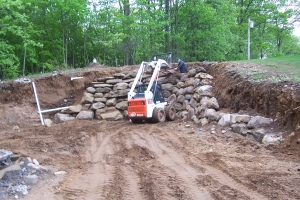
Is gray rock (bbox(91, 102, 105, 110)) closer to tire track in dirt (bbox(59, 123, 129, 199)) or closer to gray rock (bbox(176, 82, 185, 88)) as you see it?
gray rock (bbox(176, 82, 185, 88))

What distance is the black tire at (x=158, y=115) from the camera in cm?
1101

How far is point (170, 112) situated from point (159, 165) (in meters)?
6.02

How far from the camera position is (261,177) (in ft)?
15.3

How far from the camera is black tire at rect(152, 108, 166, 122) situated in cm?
1101

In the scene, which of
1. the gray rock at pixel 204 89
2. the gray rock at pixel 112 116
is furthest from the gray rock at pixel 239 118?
the gray rock at pixel 112 116

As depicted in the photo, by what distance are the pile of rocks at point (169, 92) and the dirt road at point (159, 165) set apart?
1598 millimetres

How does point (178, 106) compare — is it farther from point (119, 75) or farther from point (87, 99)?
point (87, 99)

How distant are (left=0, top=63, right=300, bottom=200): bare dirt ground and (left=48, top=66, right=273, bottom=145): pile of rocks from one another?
3.06 ft

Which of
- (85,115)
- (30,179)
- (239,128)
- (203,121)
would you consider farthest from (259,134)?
(85,115)

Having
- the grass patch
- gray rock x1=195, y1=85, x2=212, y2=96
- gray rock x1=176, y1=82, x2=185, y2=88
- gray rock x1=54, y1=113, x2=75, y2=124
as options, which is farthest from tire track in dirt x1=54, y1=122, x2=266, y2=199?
gray rock x1=176, y1=82, x2=185, y2=88

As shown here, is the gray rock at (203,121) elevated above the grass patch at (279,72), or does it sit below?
below

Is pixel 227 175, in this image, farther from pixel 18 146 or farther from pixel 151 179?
pixel 18 146

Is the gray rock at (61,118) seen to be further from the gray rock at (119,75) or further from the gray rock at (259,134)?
the gray rock at (259,134)

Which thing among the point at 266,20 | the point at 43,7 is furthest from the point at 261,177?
the point at 266,20
